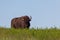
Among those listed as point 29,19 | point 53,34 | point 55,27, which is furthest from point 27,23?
point 53,34

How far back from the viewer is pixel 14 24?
19391 millimetres

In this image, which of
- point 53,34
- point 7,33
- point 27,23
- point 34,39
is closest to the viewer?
point 34,39

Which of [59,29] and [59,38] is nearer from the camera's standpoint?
[59,38]

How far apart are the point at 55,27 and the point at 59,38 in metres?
2.21

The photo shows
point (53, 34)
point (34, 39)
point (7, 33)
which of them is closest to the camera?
point (34, 39)

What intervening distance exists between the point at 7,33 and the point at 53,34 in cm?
230

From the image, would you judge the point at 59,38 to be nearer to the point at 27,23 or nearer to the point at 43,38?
the point at 43,38

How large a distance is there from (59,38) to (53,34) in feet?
1.97

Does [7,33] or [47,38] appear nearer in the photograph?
[47,38]

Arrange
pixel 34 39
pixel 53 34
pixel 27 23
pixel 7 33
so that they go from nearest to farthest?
1. pixel 34 39
2. pixel 53 34
3. pixel 7 33
4. pixel 27 23

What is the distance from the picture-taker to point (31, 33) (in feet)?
39.0

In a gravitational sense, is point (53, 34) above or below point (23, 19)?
below

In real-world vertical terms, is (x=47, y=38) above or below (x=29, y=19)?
below

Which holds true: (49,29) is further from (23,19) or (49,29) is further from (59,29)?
(23,19)
